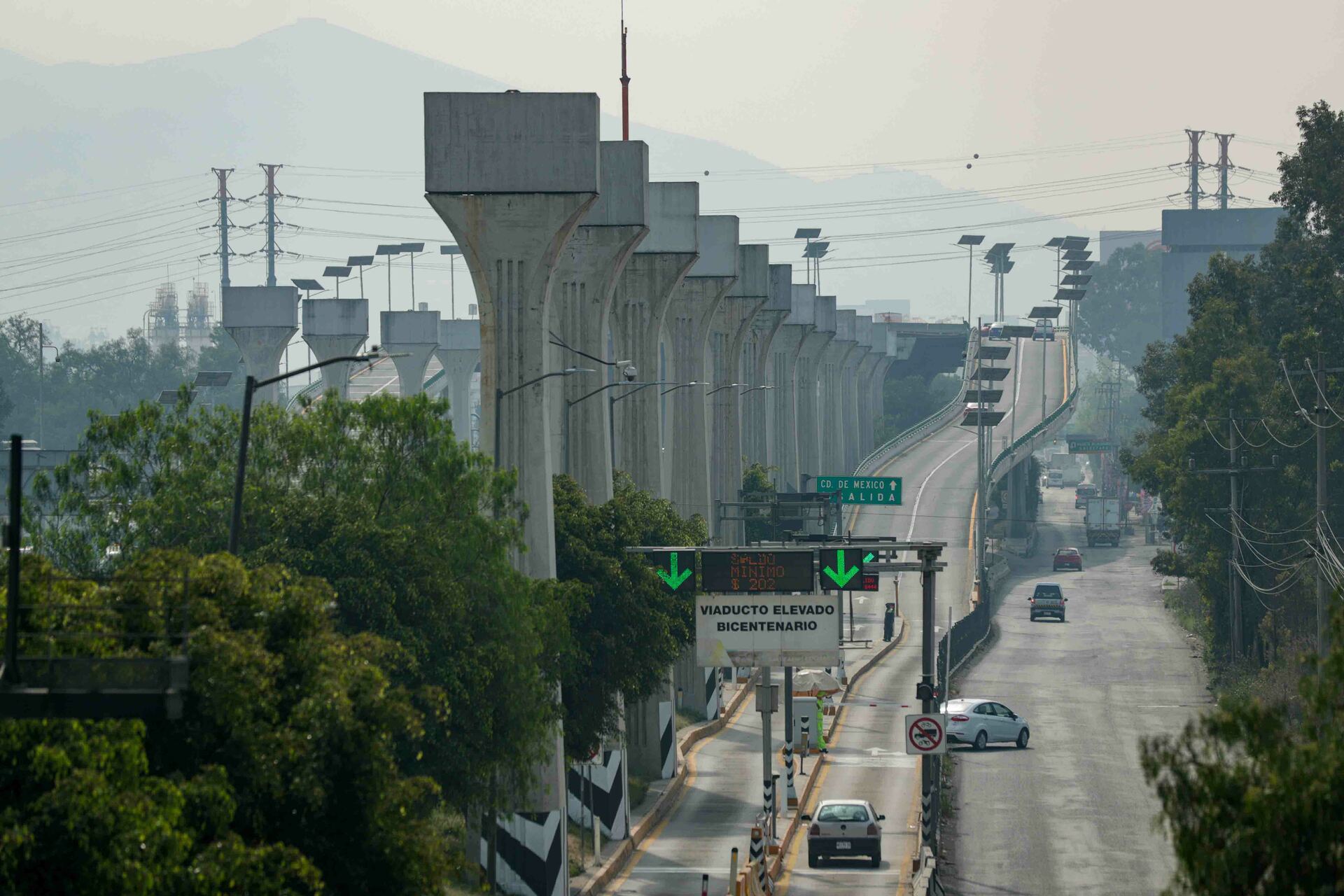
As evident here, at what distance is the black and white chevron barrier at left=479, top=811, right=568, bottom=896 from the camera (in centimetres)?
4300

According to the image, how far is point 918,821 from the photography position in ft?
180

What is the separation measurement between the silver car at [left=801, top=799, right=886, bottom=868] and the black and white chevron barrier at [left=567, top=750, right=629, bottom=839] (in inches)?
237

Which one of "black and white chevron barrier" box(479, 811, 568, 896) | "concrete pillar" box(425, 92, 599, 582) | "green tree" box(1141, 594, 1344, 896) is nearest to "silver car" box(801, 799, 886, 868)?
"black and white chevron barrier" box(479, 811, 568, 896)

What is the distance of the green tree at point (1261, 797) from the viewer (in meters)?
16.4

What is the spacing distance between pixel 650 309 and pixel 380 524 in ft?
114

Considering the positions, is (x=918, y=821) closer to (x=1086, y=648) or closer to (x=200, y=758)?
(x=200, y=758)

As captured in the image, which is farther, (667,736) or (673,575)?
(667,736)

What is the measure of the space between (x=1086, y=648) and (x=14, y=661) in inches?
3524

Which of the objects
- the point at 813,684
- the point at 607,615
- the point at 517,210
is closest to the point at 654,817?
the point at 607,615

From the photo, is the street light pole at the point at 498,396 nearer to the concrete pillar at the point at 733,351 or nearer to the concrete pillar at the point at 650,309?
the concrete pillar at the point at 650,309

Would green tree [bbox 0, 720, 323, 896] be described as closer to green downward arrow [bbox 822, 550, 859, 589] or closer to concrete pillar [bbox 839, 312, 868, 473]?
green downward arrow [bbox 822, 550, 859, 589]

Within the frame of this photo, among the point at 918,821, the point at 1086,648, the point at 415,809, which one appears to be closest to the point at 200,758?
the point at 415,809

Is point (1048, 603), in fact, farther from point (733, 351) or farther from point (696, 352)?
point (696, 352)

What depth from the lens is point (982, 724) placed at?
68500 mm
